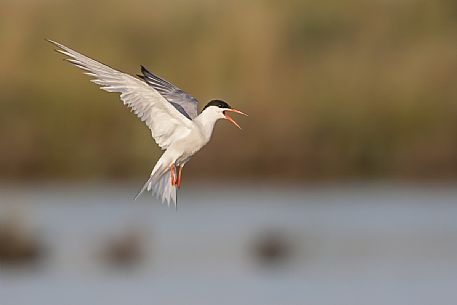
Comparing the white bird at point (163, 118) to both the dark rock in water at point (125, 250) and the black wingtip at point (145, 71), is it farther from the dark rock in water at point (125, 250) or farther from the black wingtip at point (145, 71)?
the dark rock in water at point (125, 250)

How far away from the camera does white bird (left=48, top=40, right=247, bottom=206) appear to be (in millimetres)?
12258

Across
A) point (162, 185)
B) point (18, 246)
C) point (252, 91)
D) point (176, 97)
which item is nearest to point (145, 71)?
point (176, 97)

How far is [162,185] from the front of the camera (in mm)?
12844

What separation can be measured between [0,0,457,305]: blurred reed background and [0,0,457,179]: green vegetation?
0.10ft

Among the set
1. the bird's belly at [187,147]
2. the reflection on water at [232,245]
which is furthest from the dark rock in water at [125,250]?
the bird's belly at [187,147]

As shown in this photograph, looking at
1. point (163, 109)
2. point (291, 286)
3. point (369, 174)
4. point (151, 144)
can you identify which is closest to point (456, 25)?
point (369, 174)

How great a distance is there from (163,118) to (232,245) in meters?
8.34

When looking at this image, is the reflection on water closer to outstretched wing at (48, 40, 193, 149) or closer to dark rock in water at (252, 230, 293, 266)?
dark rock in water at (252, 230, 293, 266)

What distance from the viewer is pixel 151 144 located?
2422 cm

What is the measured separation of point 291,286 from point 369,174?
19.3 ft

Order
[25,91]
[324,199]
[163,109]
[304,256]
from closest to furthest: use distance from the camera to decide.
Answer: [163,109] < [304,256] < [324,199] < [25,91]

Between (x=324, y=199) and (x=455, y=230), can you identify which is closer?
(x=455, y=230)

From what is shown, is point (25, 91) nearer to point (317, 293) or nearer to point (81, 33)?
point (81, 33)

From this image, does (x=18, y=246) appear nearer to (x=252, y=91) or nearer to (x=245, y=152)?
(x=245, y=152)
